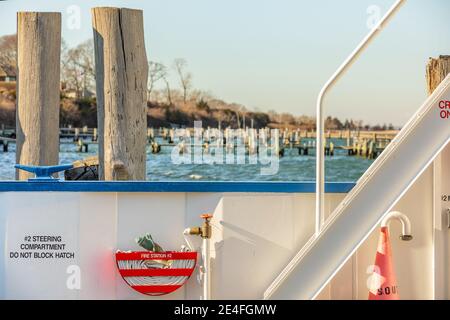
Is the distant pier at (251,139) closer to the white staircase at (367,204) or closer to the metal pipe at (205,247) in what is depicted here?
the metal pipe at (205,247)

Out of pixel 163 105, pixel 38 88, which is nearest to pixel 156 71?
pixel 163 105

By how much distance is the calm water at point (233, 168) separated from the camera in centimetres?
5172

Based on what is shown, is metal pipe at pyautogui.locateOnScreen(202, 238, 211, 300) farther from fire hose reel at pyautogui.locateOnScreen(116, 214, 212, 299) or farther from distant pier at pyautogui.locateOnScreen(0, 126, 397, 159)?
distant pier at pyautogui.locateOnScreen(0, 126, 397, 159)

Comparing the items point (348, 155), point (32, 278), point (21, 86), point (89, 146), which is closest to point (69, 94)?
point (89, 146)

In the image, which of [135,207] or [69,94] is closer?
[135,207]

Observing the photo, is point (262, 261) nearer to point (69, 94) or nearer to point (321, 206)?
point (321, 206)

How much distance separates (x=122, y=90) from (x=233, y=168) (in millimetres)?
43036

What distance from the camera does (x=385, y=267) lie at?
7.06 m

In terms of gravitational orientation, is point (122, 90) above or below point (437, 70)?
below

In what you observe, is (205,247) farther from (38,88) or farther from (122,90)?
(38,88)

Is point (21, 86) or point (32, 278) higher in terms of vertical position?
point (21, 86)

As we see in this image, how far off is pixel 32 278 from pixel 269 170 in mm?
49242

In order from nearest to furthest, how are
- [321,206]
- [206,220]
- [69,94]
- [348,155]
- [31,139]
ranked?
1. [321,206]
2. [206,220]
3. [31,139]
4. [69,94]
5. [348,155]

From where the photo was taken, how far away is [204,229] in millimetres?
6984
